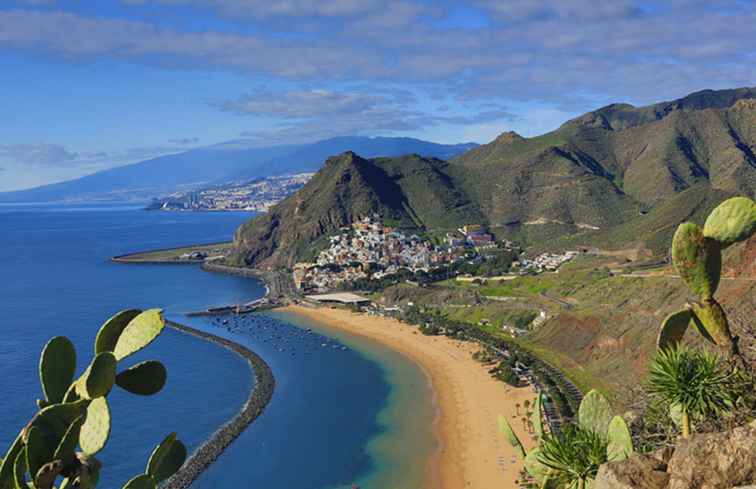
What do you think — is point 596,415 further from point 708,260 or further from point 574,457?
point 708,260

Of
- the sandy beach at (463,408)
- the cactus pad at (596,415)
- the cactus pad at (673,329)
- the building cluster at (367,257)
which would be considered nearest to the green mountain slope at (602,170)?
the building cluster at (367,257)

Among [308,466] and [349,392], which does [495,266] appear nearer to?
[349,392]

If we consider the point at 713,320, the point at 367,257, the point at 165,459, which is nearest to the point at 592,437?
the point at 713,320

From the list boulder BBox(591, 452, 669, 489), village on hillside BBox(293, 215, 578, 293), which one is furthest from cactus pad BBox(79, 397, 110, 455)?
village on hillside BBox(293, 215, 578, 293)

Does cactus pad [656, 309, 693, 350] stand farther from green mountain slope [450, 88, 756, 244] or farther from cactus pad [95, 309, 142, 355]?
green mountain slope [450, 88, 756, 244]

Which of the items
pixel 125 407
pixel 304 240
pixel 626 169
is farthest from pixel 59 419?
pixel 626 169

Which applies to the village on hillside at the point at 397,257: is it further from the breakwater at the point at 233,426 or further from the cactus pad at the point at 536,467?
the cactus pad at the point at 536,467
